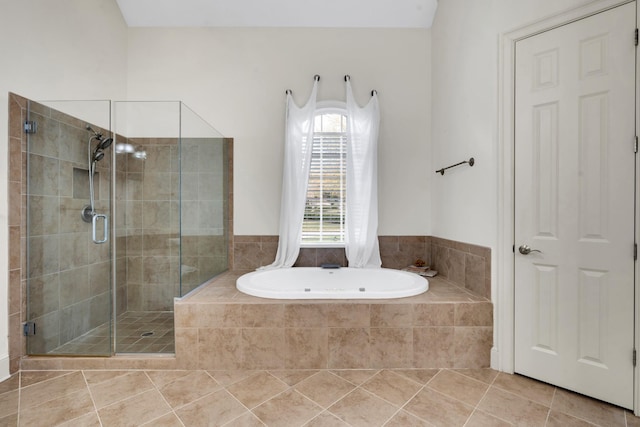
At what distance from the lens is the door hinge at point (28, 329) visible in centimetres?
189

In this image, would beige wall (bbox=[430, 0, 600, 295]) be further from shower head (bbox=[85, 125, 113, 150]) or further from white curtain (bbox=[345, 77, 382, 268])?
shower head (bbox=[85, 125, 113, 150])

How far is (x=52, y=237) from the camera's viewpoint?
2.02 metres

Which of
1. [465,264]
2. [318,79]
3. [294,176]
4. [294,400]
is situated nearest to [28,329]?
[294,400]

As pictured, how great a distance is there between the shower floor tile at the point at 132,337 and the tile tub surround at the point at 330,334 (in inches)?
12.5

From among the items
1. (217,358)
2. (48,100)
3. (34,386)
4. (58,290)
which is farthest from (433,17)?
(34,386)

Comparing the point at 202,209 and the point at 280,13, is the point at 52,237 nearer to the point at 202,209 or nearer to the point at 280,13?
the point at 202,209

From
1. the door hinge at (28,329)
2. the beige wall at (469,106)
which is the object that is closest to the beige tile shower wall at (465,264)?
the beige wall at (469,106)

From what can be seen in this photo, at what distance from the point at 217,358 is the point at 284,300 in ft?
1.91

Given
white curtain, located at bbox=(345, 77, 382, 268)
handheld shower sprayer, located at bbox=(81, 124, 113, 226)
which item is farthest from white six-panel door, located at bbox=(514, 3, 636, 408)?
handheld shower sprayer, located at bbox=(81, 124, 113, 226)

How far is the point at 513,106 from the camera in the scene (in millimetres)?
1856

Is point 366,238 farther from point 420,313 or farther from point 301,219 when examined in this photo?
point 420,313

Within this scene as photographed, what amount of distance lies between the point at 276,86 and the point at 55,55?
1.74 metres

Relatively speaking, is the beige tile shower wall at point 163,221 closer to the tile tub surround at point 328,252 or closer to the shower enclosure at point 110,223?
the shower enclosure at point 110,223

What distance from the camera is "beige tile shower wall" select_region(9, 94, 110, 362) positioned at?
186 cm
